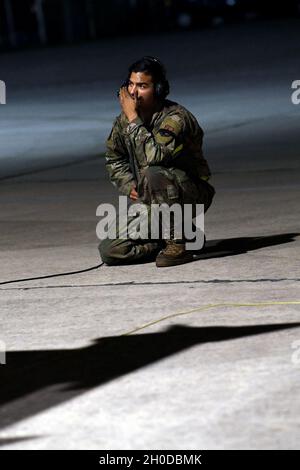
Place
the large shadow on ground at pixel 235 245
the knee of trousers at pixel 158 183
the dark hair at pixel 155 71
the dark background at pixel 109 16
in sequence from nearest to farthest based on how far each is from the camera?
1. the dark hair at pixel 155 71
2. the knee of trousers at pixel 158 183
3. the large shadow on ground at pixel 235 245
4. the dark background at pixel 109 16

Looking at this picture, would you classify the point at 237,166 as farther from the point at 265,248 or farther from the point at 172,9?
the point at 172,9

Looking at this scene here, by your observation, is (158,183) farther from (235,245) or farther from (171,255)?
(235,245)

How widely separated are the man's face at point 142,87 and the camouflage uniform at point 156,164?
14cm

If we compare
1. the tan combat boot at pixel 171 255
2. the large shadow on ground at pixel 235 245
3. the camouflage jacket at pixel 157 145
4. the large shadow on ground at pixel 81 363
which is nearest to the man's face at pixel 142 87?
the camouflage jacket at pixel 157 145

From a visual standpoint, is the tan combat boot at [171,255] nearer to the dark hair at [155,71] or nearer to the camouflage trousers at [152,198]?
the camouflage trousers at [152,198]

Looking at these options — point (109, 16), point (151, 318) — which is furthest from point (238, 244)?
point (109, 16)

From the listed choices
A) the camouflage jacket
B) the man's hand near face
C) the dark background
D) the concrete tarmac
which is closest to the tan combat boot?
the concrete tarmac

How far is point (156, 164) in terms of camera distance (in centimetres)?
811

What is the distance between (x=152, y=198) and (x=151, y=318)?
1670 mm

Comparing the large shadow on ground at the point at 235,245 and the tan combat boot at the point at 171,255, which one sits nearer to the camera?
the tan combat boot at the point at 171,255

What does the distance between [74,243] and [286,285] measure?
8.05ft

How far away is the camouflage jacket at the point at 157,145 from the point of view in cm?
804

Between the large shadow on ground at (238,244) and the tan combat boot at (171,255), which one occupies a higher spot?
the tan combat boot at (171,255)

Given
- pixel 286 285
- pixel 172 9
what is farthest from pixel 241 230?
pixel 172 9
